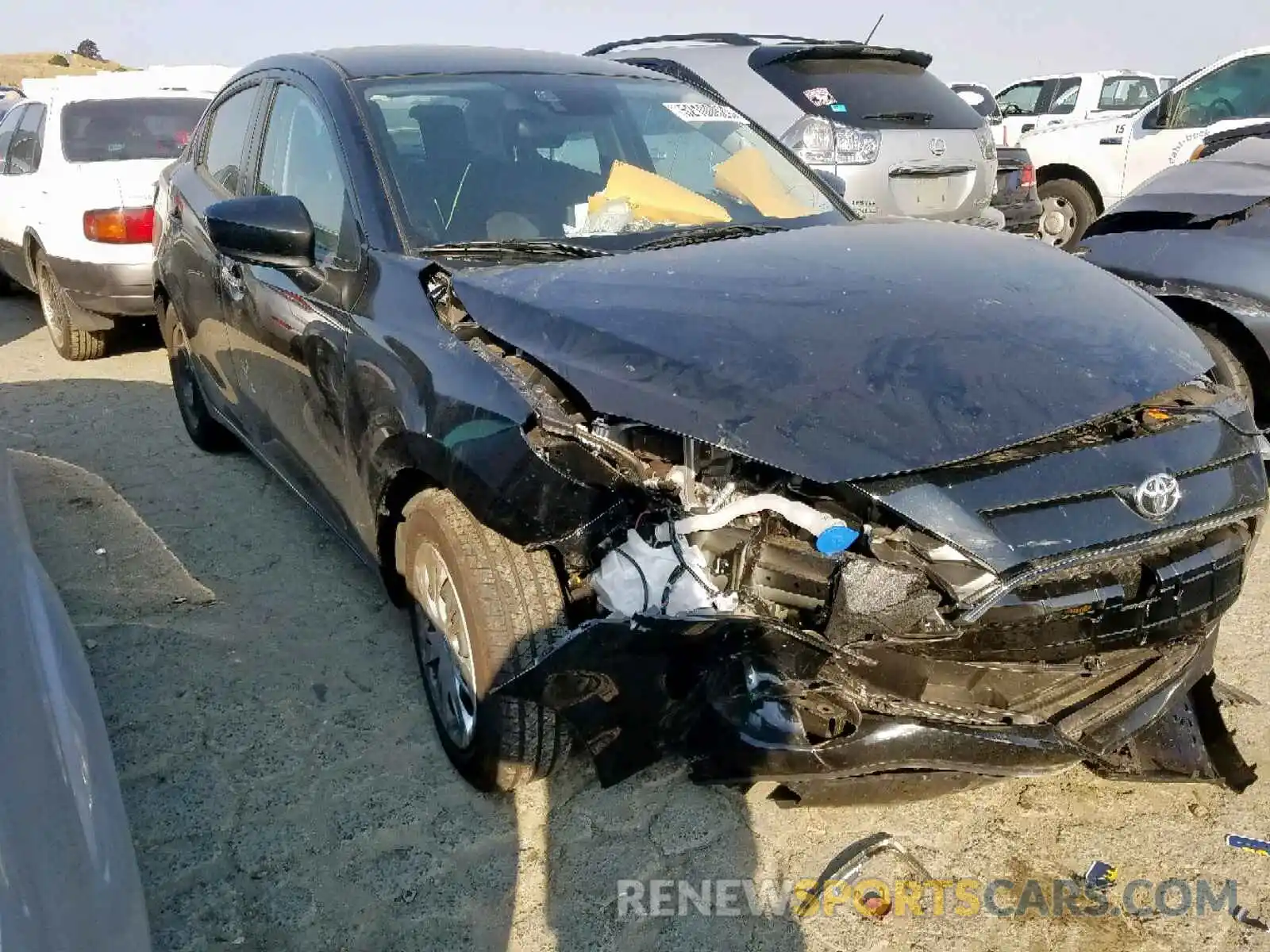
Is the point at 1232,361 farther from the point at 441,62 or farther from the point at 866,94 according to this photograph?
the point at 441,62

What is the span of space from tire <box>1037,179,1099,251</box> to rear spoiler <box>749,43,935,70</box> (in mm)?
3513

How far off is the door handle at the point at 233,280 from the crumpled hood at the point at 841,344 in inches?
52.0

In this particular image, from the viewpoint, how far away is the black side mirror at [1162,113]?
800cm

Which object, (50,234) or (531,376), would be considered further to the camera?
(50,234)

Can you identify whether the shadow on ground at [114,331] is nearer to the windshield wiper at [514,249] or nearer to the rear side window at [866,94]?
the rear side window at [866,94]

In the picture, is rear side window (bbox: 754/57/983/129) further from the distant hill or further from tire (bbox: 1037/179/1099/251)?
the distant hill

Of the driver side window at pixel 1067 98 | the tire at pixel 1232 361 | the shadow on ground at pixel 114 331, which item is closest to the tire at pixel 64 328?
the shadow on ground at pixel 114 331

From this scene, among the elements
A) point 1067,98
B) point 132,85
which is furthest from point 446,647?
point 1067,98

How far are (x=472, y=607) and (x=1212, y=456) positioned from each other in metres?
1.62

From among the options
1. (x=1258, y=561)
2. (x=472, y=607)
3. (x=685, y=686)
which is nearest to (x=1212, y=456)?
(x=685, y=686)

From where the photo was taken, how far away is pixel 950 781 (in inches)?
83.7

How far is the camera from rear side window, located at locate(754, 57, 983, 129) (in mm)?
6060

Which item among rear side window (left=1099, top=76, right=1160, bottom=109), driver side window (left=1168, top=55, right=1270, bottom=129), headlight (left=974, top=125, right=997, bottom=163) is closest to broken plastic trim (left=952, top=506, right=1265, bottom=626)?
headlight (left=974, top=125, right=997, bottom=163)

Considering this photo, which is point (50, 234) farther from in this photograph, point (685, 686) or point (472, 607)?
point (685, 686)
